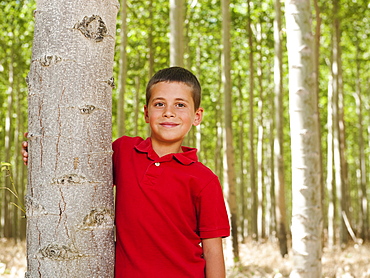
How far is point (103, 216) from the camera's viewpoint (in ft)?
5.57

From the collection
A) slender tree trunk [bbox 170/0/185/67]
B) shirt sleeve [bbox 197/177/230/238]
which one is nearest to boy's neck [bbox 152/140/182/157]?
shirt sleeve [bbox 197/177/230/238]

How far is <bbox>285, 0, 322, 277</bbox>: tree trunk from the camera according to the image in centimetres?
373

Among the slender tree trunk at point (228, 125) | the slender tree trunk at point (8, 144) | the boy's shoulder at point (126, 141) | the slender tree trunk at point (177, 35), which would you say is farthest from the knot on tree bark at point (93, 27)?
the slender tree trunk at point (8, 144)

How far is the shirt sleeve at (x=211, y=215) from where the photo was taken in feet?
6.37

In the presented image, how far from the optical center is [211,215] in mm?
1941

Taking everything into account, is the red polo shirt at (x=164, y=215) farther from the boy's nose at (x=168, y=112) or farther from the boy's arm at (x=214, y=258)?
the boy's nose at (x=168, y=112)

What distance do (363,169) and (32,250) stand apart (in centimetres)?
1683

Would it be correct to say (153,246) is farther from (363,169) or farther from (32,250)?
(363,169)

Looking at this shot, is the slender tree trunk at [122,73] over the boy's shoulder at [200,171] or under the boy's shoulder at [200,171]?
over

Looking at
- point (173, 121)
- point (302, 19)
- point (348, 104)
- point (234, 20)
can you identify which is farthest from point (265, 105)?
point (173, 121)

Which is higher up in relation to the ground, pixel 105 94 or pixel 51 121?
pixel 105 94

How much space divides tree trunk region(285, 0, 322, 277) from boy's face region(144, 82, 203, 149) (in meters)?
1.93

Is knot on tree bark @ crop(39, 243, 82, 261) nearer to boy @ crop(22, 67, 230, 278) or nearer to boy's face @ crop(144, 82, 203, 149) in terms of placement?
boy @ crop(22, 67, 230, 278)

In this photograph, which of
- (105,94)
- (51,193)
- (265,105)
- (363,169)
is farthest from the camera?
(265,105)
